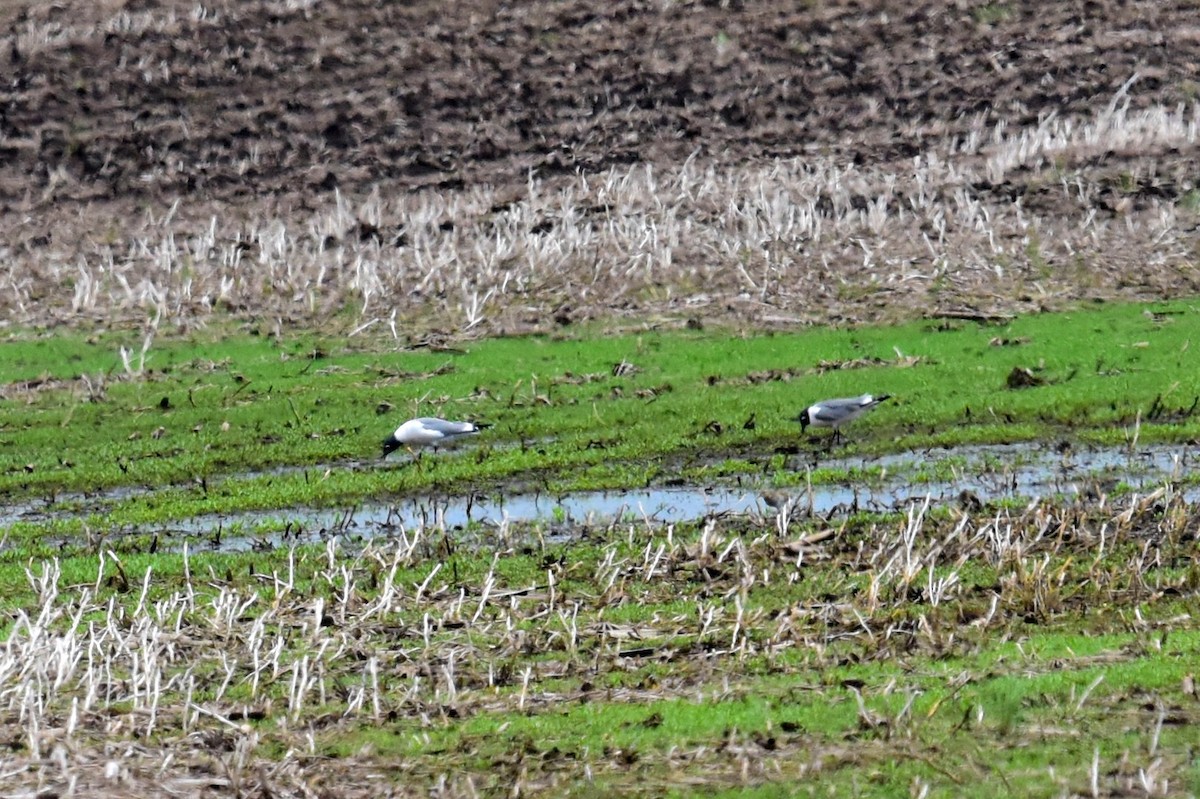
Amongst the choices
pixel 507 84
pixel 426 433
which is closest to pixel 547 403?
pixel 426 433

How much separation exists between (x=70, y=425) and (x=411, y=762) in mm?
10179

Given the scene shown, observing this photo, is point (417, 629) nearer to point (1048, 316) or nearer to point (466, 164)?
point (1048, 316)

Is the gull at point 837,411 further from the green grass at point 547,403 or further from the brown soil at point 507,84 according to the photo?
the brown soil at point 507,84

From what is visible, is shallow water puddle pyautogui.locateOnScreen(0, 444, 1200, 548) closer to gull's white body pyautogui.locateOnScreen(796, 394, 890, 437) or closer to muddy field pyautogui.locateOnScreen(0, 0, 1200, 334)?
gull's white body pyautogui.locateOnScreen(796, 394, 890, 437)

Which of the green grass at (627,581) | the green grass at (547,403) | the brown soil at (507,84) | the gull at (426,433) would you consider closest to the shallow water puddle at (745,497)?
the green grass at (627,581)

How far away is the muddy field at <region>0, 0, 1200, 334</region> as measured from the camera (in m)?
21.1

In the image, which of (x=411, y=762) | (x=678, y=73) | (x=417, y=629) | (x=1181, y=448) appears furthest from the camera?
(x=678, y=73)

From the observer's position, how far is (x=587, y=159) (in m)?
26.1

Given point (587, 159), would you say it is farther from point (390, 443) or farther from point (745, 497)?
point (745, 497)

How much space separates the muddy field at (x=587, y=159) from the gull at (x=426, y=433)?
482 cm

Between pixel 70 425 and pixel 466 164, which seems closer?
pixel 70 425

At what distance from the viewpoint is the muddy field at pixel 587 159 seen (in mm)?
21062

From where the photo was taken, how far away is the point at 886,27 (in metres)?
28.9

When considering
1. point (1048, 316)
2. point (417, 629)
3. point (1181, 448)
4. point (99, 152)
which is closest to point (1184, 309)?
point (1048, 316)
